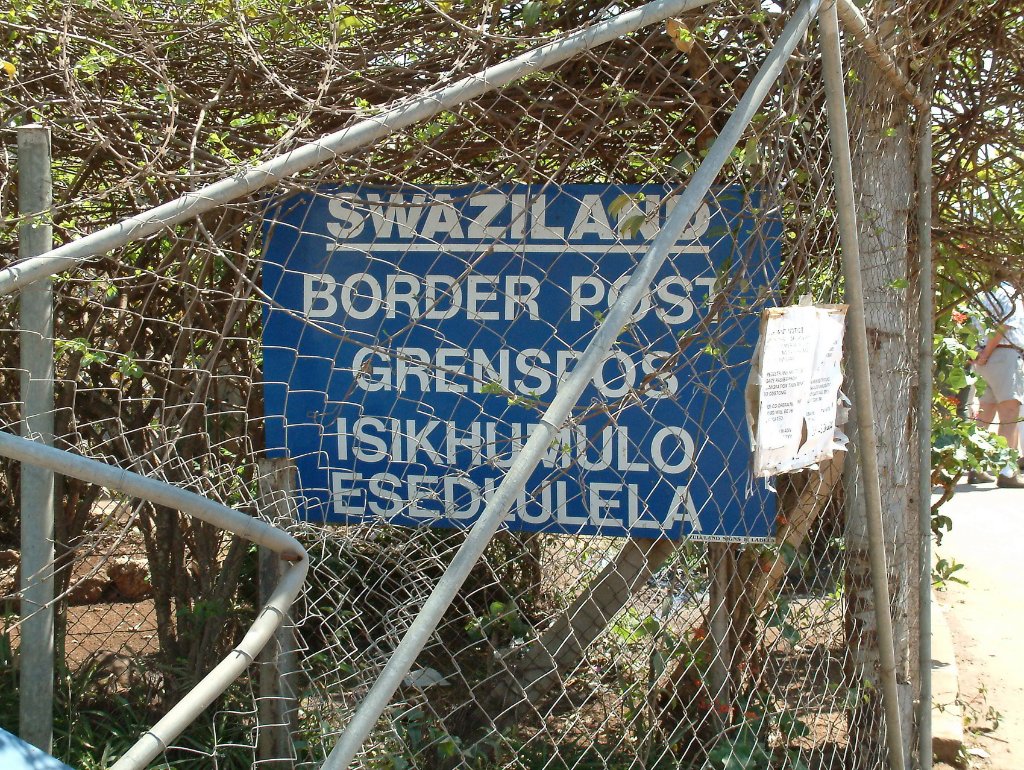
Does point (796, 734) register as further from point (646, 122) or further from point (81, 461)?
point (81, 461)

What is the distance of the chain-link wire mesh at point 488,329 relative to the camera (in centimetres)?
274

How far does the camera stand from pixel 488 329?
113 inches

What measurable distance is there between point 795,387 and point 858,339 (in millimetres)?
208

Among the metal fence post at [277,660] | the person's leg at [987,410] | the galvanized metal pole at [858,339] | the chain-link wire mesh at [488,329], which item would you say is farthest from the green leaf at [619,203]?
the person's leg at [987,410]

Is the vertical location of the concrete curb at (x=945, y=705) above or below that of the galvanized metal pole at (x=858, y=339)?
below

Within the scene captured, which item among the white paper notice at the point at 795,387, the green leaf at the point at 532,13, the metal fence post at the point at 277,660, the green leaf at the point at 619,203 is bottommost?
the metal fence post at the point at 277,660

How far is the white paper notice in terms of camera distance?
2.30m

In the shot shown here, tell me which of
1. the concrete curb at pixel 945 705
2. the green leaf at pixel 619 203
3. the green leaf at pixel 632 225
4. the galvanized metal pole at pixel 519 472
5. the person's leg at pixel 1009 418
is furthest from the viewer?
the person's leg at pixel 1009 418

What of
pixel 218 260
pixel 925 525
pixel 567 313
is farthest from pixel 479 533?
pixel 925 525

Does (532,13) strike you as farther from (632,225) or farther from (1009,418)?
(1009,418)

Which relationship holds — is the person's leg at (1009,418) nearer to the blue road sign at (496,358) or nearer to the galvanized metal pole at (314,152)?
the blue road sign at (496,358)

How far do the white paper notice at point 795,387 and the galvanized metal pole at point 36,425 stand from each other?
173 cm

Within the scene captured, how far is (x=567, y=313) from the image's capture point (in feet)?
9.41

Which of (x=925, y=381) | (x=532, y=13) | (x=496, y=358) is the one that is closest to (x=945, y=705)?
(x=925, y=381)
